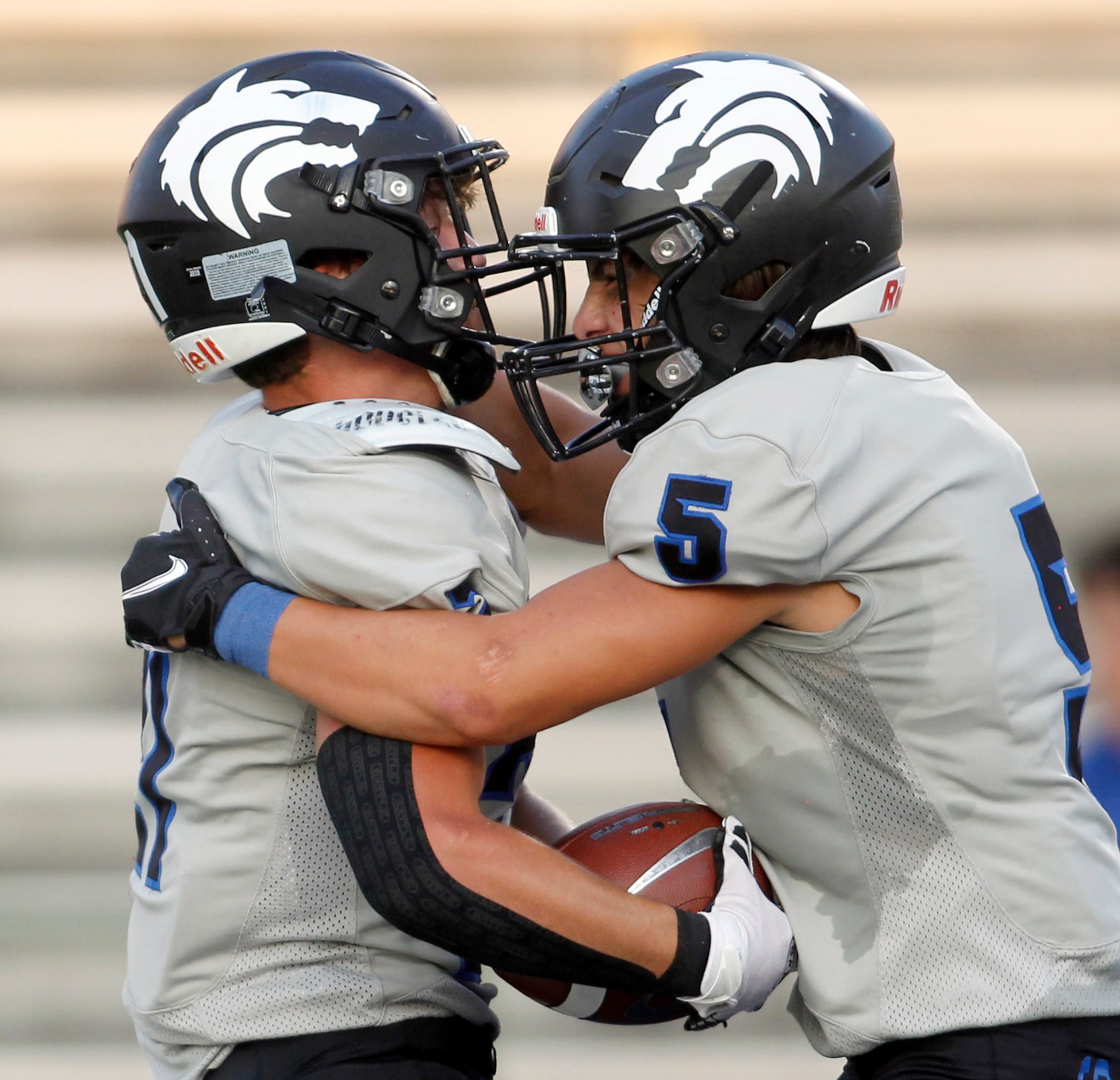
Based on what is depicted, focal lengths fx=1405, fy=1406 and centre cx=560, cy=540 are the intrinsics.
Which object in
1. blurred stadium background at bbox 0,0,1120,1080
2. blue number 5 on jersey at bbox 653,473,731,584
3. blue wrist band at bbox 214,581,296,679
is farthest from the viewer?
blurred stadium background at bbox 0,0,1120,1080

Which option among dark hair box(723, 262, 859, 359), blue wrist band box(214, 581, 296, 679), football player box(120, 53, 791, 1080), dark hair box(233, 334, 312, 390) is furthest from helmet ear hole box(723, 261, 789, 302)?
blue wrist band box(214, 581, 296, 679)

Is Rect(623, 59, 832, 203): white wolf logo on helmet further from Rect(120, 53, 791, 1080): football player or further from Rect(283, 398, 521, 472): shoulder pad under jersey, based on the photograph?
Rect(283, 398, 521, 472): shoulder pad under jersey

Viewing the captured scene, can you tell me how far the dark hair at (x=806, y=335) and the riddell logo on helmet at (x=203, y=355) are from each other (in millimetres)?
702

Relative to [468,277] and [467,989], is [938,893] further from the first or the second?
[468,277]

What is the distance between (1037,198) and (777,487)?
7.39 feet

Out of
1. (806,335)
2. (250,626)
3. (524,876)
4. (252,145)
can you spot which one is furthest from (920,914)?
(252,145)

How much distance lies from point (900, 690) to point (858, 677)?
0.16ft

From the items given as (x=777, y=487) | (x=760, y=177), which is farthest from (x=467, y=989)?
(x=760, y=177)

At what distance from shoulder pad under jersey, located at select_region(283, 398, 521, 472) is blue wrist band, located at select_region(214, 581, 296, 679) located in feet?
0.71

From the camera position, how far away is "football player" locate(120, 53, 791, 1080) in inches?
63.1

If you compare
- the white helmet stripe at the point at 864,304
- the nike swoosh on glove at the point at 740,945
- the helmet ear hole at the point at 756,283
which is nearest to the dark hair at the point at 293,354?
the helmet ear hole at the point at 756,283

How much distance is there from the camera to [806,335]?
1.87 metres

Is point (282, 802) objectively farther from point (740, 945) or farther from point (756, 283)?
point (756, 283)

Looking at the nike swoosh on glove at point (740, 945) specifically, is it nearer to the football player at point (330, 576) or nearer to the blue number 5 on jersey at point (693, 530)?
the football player at point (330, 576)
